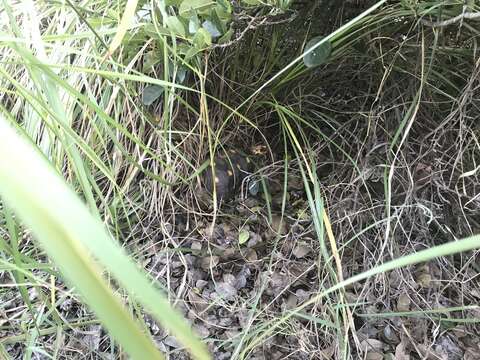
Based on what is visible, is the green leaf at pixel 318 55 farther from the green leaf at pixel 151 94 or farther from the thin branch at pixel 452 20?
the green leaf at pixel 151 94

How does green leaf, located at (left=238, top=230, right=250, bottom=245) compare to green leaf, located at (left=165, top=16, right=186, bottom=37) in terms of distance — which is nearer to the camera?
green leaf, located at (left=165, top=16, right=186, bottom=37)

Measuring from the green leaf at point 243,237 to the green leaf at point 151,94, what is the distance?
277 millimetres

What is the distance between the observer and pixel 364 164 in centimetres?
86

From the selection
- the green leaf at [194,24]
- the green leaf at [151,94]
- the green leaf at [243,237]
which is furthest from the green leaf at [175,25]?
the green leaf at [243,237]

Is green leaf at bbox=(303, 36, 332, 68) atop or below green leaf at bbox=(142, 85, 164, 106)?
below

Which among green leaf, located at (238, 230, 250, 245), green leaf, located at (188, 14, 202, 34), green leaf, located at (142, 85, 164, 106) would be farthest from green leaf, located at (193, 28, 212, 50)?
green leaf, located at (238, 230, 250, 245)

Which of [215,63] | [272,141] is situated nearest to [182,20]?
[215,63]

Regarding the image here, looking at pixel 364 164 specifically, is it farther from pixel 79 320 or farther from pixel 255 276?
pixel 79 320

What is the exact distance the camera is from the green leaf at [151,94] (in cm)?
86

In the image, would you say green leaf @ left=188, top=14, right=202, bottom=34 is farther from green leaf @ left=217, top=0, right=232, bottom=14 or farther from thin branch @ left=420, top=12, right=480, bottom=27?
thin branch @ left=420, top=12, right=480, bottom=27

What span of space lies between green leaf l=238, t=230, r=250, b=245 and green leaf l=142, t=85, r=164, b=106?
→ 277 mm

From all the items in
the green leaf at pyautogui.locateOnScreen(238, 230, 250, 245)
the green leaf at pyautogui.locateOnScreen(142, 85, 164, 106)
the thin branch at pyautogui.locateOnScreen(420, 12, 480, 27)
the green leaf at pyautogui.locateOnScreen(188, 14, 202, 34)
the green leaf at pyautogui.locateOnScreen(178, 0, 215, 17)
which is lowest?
the green leaf at pyautogui.locateOnScreen(238, 230, 250, 245)

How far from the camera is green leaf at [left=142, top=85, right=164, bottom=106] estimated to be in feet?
2.81

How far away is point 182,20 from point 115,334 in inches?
25.8
